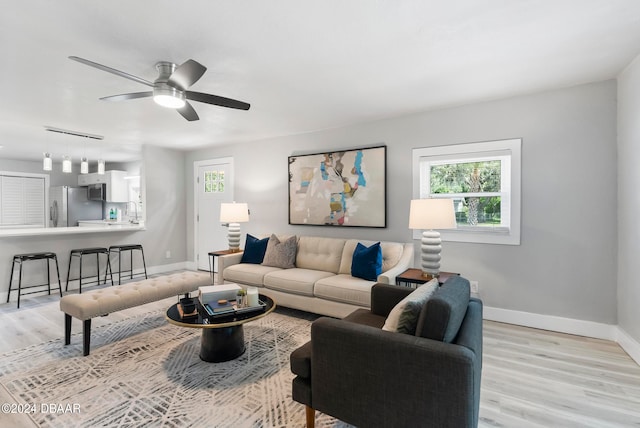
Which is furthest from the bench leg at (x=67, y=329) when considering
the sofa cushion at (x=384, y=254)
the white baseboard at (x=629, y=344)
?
the white baseboard at (x=629, y=344)

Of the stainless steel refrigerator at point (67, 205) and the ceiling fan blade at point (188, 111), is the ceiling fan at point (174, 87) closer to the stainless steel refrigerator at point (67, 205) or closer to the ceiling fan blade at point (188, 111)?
the ceiling fan blade at point (188, 111)

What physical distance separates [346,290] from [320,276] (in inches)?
20.5

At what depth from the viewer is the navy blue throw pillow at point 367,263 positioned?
130 inches

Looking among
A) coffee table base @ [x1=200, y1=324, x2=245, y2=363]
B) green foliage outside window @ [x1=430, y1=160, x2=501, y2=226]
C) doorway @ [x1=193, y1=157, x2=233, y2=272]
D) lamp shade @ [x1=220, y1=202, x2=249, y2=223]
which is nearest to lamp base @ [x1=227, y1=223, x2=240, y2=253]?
lamp shade @ [x1=220, y1=202, x2=249, y2=223]

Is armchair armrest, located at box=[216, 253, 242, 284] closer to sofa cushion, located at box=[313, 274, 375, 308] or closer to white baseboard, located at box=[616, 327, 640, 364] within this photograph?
sofa cushion, located at box=[313, 274, 375, 308]

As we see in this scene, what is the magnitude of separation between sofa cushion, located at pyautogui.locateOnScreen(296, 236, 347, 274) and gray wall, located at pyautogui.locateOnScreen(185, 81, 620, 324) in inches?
35.1

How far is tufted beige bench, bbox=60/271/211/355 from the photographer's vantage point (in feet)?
8.62

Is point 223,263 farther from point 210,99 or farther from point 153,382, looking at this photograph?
point 210,99

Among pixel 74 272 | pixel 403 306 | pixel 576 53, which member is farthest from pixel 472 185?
pixel 74 272

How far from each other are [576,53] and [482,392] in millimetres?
2618

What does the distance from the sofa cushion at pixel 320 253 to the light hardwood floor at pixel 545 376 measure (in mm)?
1801

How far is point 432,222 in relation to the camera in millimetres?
2963

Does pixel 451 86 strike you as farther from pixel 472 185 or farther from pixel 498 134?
pixel 472 185

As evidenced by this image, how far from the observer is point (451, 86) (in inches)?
117
